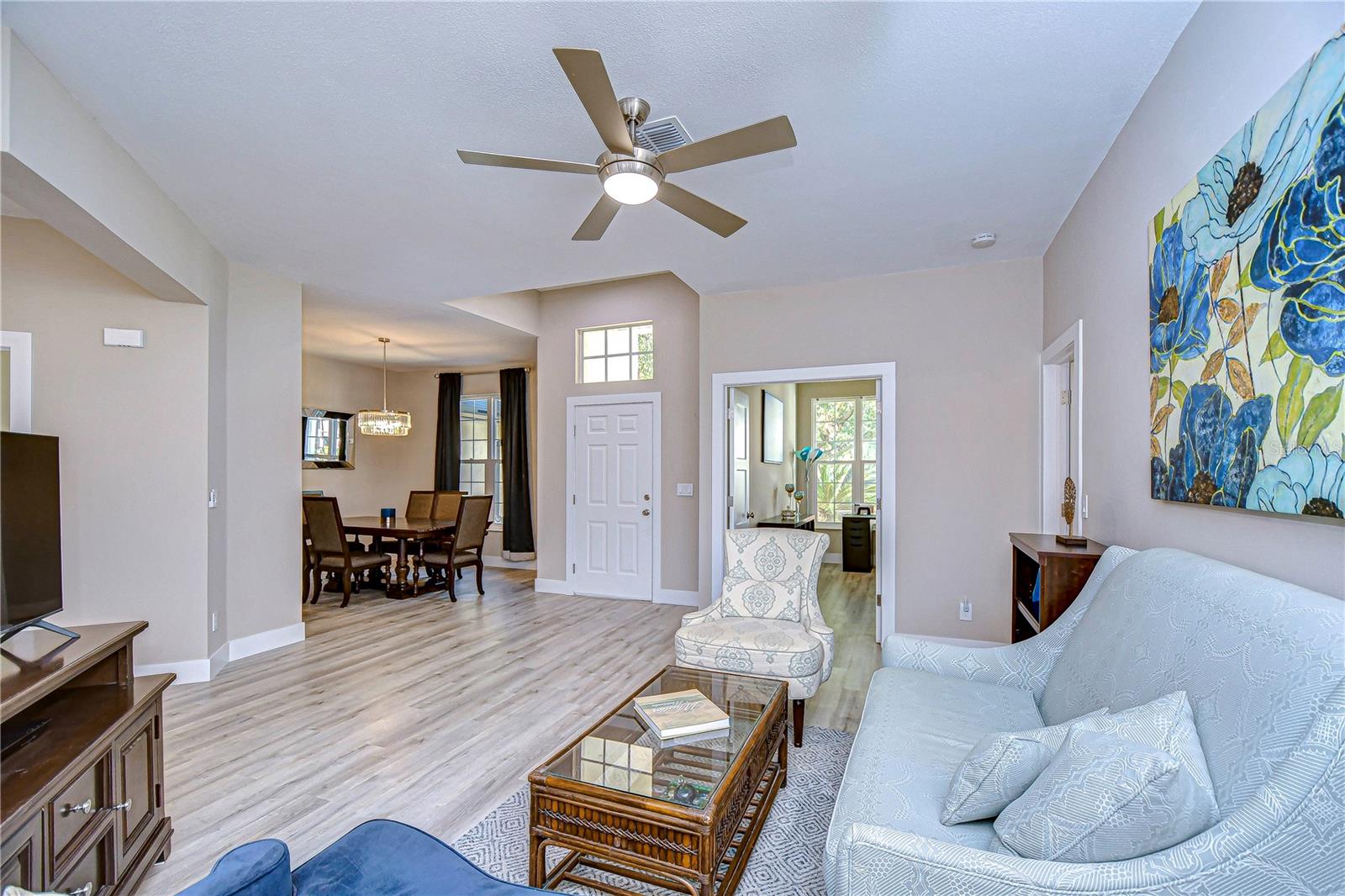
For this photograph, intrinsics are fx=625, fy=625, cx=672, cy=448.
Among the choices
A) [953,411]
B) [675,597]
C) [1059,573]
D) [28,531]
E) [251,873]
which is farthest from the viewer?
[675,597]

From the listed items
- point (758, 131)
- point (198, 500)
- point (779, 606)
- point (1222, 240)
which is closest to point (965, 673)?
point (779, 606)

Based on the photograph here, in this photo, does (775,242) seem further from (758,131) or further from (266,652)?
(266,652)

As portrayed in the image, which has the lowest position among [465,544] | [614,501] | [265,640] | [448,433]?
[265,640]

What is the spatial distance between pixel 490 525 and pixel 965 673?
21.9 ft

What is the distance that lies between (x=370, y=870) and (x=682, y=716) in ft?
3.46

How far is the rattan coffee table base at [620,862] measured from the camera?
156 centimetres

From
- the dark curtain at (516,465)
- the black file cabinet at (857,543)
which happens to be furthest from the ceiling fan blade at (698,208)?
the black file cabinet at (857,543)

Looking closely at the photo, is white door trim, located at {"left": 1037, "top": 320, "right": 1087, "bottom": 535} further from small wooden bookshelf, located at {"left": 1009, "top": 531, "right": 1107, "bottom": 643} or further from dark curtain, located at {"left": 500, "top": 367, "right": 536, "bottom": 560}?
dark curtain, located at {"left": 500, "top": 367, "right": 536, "bottom": 560}

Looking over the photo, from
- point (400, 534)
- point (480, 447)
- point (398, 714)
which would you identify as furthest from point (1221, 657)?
point (480, 447)

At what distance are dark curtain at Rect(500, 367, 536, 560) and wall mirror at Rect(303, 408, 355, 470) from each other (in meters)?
2.01

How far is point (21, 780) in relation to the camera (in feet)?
4.81

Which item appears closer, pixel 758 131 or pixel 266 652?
pixel 758 131

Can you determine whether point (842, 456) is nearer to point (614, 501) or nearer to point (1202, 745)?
point (614, 501)

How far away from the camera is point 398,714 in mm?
3201
